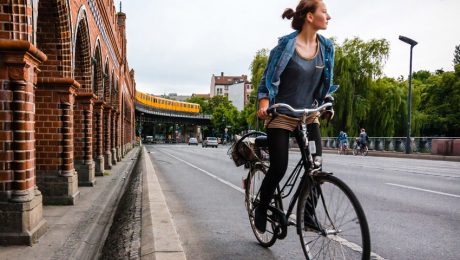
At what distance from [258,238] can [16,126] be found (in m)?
2.65

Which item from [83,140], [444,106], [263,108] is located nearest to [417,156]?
[83,140]

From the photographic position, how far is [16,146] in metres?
4.26

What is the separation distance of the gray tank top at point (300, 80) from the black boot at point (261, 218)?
3.29ft

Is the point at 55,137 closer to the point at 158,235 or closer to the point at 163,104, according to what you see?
the point at 158,235

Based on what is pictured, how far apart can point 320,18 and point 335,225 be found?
1.58 meters

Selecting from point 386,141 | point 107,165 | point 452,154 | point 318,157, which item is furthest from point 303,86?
point 386,141

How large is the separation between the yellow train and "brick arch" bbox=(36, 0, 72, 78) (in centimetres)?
5748

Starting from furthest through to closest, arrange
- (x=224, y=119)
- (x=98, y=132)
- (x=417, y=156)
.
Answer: (x=224, y=119), (x=417, y=156), (x=98, y=132)

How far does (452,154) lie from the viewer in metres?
21.7

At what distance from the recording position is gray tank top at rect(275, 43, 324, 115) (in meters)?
3.36

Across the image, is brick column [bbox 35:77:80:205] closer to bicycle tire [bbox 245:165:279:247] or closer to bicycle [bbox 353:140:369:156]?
bicycle tire [bbox 245:165:279:247]

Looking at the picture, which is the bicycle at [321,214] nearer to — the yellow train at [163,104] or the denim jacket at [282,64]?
the denim jacket at [282,64]

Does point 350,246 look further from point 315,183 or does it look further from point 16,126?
point 16,126

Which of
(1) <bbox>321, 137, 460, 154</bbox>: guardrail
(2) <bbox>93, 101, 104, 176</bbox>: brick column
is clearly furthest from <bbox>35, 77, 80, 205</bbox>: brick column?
(1) <bbox>321, 137, 460, 154</bbox>: guardrail
